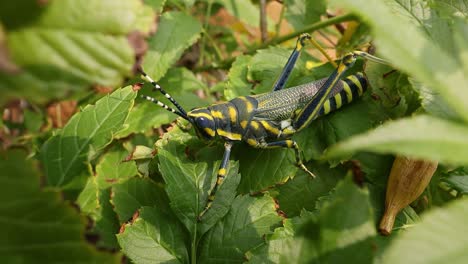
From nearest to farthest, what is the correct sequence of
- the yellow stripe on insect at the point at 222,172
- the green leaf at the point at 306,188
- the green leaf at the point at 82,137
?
1. the green leaf at the point at 82,137
2. the yellow stripe on insect at the point at 222,172
3. the green leaf at the point at 306,188

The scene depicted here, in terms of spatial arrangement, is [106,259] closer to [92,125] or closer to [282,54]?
[92,125]

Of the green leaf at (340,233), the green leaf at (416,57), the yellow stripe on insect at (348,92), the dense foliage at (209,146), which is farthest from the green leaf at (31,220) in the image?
the yellow stripe on insect at (348,92)

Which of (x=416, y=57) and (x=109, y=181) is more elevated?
(x=416, y=57)

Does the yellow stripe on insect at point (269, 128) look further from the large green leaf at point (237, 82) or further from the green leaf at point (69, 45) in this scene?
the green leaf at point (69, 45)

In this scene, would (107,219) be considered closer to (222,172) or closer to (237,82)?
(222,172)

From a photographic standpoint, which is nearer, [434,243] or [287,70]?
[434,243]

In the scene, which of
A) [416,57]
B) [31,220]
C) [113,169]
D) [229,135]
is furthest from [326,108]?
[31,220]

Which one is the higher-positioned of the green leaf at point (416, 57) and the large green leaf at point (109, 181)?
the green leaf at point (416, 57)

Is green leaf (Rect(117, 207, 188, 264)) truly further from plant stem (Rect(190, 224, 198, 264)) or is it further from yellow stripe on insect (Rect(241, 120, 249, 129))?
yellow stripe on insect (Rect(241, 120, 249, 129))
